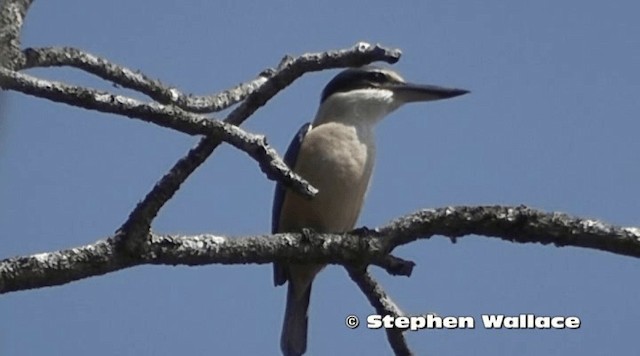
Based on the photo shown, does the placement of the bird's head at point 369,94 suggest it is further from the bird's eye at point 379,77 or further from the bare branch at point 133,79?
the bare branch at point 133,79

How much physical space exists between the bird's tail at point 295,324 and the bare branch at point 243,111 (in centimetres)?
214

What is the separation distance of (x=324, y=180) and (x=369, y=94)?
1008mm

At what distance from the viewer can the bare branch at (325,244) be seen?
317 cm

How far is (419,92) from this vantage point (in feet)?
22.2

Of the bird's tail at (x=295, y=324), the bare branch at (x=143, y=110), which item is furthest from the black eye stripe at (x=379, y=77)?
the bare branch at (x=143, y=110)

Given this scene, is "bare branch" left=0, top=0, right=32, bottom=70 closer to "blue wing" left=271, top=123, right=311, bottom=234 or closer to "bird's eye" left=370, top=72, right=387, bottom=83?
"blue wing" left=271, top=123, right=311, bottom=234

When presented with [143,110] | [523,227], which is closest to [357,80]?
[523,227]

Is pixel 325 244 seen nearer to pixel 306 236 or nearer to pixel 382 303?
pixel 306 236

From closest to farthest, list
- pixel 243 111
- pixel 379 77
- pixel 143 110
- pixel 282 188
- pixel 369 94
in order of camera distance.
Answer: pixel 143 110, pixel 243 111, pixel 282 188, pixel 369 94, pixel 379 77

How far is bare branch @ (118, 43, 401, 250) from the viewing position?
3.30 meters

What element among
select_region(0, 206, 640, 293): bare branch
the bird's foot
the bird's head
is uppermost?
→ the bird's head

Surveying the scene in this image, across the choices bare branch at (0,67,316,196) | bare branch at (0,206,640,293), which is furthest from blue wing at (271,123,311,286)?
bare branch at (0,67,316,196)

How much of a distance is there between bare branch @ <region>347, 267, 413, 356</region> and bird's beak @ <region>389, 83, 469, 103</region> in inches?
92.9

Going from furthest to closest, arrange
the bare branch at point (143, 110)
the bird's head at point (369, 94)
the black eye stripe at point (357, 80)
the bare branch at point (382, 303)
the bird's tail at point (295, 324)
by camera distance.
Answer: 1. the black eye stripe at point (357, 80)
2. the bird's head at point (369, 94)
3. the bird's tail at point (295, 324)
4. the bare branch at point (382, 303)
5. the bare branch at point (143, 110)
